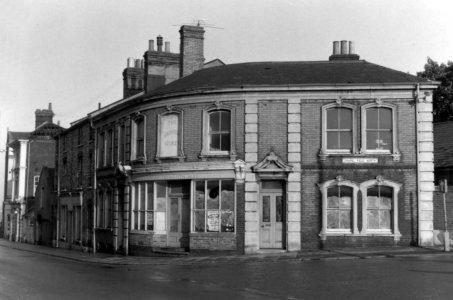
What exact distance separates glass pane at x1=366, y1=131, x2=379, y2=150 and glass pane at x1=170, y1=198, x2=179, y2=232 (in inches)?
335

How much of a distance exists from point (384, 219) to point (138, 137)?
11.8m

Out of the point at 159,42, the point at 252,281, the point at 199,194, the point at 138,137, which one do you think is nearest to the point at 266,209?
the point at 199,194

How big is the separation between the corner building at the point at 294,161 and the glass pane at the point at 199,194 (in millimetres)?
45

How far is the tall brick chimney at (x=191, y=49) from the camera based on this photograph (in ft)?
107

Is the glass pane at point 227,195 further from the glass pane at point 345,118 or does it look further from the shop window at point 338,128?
the glass pane at point 345,118

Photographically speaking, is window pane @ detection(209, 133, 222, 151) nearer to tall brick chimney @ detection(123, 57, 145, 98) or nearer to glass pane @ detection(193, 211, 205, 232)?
glass pane @ detection(193, 211, 205, 232)

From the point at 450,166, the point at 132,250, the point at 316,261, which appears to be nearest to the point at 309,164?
the point at 316,261

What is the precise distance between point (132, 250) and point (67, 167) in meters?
14.5

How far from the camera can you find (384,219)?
80.9 ft

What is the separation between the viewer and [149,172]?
27984mm

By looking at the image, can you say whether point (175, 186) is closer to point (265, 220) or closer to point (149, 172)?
point (149, 172)

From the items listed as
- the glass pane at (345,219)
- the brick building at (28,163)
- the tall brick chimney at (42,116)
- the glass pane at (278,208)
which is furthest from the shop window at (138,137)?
the tall brick chimney at (42,116)

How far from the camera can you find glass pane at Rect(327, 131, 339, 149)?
25172 millimetres

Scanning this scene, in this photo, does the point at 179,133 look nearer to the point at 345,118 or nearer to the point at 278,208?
the point at 278,208
